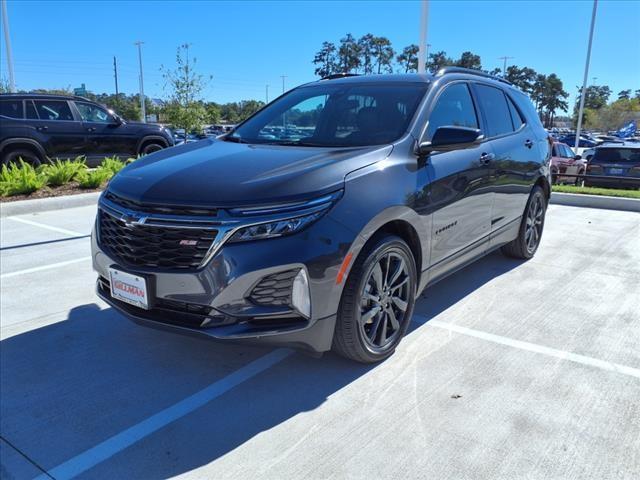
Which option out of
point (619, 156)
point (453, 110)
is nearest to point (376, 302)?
point (453, 110)

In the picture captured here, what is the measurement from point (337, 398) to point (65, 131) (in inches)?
414

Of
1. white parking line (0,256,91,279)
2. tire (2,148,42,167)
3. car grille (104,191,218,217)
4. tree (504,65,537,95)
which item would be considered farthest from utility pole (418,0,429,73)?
tree (504,65,537,95)

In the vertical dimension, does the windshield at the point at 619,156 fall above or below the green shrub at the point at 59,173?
above

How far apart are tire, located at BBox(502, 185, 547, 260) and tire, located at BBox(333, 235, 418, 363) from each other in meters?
2.38

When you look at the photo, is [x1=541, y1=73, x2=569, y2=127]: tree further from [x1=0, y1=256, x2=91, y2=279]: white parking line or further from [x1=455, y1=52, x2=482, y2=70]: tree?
[x1=0, y1=256, x2=91, y2=279]: white parking line

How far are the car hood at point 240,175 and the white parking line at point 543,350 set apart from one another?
1.47 metres

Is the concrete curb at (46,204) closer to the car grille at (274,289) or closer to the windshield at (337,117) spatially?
the windshield at (337,117)

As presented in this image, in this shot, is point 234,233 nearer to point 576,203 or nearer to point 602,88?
point 576,203

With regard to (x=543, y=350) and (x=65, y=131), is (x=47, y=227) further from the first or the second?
(x=543, y=350)

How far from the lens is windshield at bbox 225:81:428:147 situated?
11.7 ft

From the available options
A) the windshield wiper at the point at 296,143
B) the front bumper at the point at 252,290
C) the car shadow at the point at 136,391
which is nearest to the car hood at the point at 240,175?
the windshield wiper at the point at 296,143

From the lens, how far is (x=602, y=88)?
400ft

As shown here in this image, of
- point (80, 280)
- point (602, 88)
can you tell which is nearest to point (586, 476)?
point (80, 280)

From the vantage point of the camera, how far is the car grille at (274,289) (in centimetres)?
261
